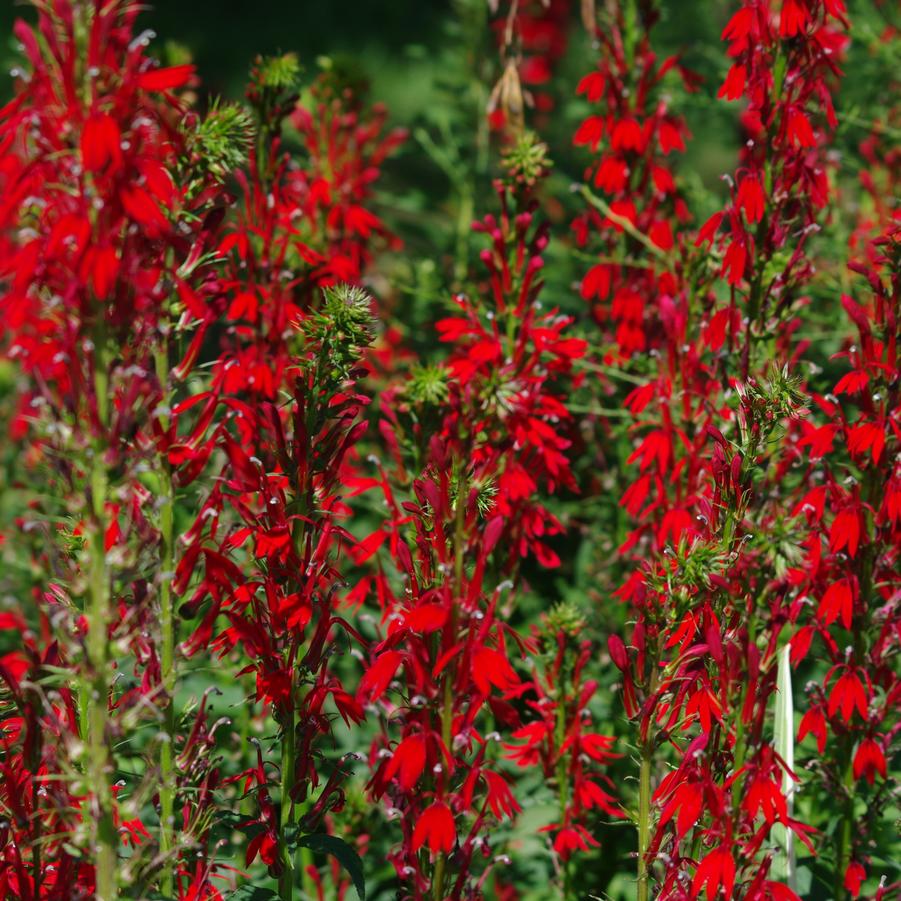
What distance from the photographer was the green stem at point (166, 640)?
149cm

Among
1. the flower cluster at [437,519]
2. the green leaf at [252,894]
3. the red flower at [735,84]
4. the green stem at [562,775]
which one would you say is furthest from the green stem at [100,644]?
the red flower at [735,84]

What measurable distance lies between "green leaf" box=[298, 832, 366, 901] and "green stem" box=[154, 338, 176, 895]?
0.62 feet

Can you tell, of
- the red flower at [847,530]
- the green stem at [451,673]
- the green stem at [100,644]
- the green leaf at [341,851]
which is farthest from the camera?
the red flower at [847,530]

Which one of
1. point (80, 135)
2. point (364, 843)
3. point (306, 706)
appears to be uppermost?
point (80, 135)

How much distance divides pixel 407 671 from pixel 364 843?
646 millimetres

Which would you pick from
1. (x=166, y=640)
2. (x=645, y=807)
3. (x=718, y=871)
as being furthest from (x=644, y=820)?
(x=166, y=640)

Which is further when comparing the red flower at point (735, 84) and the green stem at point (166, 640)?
the red flower at point (735, 84)

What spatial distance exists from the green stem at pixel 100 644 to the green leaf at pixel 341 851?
329 millimetres

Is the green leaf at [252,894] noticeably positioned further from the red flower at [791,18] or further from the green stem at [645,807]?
the red flower at [791,18]

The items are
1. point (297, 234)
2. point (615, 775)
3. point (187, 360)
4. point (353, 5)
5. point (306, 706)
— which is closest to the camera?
point (187, 360)

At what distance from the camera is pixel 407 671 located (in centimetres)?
156

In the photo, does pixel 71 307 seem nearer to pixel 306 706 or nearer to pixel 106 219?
pixel 106 219

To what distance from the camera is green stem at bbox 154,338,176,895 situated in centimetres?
149

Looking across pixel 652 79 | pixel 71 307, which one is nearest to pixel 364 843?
pixel 71 307
